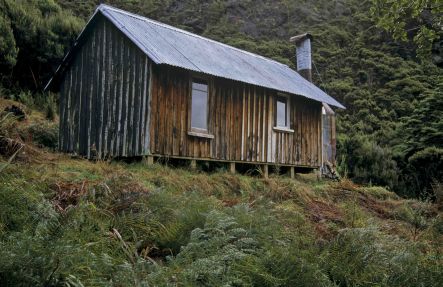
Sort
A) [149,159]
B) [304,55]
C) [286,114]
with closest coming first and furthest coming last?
[149,159]
[286,114]
[304,55]

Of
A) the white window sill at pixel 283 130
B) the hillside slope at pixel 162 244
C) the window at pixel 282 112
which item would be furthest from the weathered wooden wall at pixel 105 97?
the window at pixel 282 112

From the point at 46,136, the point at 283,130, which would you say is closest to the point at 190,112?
the point at 283,130

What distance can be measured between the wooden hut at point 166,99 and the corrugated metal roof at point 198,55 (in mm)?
52

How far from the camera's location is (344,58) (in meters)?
30.6

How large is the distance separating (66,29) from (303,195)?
547 inches

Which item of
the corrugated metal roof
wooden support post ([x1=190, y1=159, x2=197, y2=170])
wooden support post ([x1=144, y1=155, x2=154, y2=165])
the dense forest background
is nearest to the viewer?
wooden support post ([x1=144, y1=155, x2=154, y2=165])

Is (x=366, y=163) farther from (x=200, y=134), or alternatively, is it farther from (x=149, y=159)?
(x=149, y=159)

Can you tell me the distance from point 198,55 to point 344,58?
19293 millimetres

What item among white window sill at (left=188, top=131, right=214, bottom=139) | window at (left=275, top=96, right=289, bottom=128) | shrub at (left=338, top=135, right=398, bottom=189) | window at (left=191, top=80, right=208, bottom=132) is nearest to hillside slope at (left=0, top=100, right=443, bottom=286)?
white window sill at (left=188, top=131, right=214, bottom=139)

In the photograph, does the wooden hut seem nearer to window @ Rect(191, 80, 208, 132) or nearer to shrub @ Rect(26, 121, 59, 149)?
window @ Rect(191, 80, 208, 132)

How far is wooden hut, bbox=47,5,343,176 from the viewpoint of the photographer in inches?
478

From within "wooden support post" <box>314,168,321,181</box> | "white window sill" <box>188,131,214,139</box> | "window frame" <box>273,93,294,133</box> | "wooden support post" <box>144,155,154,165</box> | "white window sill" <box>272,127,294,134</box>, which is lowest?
"wooden support post" <box>314,168,321,181</box>

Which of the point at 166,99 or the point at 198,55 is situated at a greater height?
the point at 198,55

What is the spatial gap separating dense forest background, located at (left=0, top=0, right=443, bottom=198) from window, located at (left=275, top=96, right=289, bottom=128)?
3.58 metres
